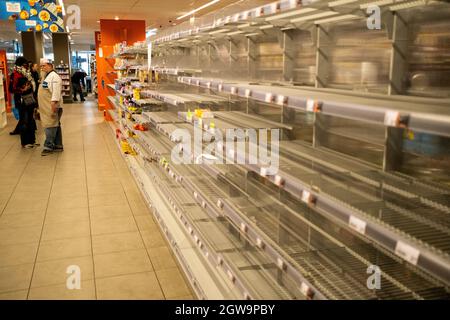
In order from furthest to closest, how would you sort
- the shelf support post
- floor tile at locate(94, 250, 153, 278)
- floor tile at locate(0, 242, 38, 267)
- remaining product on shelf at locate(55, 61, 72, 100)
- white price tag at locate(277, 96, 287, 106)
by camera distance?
1. remaining product on shelf at locate(55, 61, 72, 100)
2. floor tile at locate(0, 242, 38, 267)
3. floor tile at locate(94, 250, 153, 278)
4. the shelf support post
5. white price tag at locate(277, 96, 287, 106)

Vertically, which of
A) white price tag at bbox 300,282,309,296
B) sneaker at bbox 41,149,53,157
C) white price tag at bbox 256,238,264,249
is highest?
white price tag at bbox 256,238,264,249

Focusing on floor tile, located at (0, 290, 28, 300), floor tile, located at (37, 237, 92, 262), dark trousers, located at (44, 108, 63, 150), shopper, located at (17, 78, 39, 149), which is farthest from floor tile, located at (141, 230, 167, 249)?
shopper, located at (17, 78, 39, 149)

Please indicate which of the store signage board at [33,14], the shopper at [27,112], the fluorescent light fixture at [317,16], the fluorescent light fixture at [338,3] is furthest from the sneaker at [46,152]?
the fluorescent light fixture at [338,3]

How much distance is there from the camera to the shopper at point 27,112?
8492mm

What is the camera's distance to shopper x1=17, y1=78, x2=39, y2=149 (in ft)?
27.9

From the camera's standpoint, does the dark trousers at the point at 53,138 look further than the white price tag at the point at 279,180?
Yes

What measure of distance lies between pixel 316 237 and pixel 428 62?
4.01 ft

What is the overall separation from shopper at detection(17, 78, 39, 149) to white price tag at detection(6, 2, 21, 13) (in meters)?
3.49

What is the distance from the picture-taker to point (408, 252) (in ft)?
4.14

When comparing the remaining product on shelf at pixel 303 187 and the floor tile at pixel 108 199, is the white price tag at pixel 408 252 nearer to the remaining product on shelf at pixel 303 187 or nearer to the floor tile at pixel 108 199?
the remaining product on shelf at pixel 303 187

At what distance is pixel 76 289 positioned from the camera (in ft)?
10.5

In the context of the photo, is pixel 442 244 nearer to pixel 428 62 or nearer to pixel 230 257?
pixel 428 62

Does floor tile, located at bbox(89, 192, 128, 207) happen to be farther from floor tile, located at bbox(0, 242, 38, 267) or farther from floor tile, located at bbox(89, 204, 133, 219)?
floor tile, located at bbox(0, 242, 38, 267)

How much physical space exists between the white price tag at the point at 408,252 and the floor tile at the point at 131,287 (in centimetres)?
217
